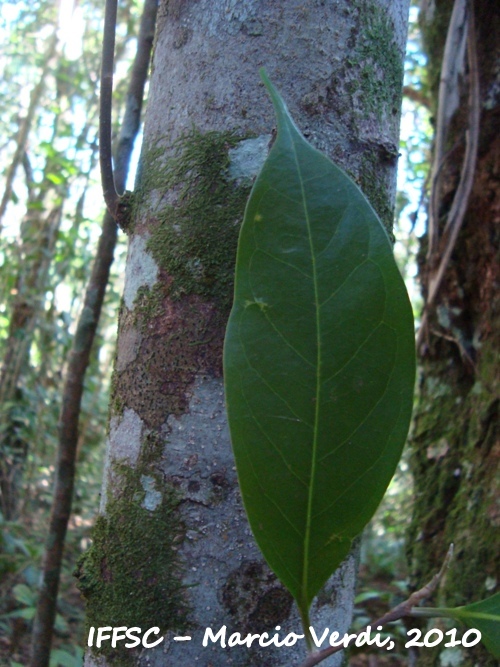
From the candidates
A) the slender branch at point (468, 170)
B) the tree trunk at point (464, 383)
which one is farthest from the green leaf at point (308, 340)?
the slender branch at point (468, 170)

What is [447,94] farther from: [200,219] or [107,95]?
[200,219]

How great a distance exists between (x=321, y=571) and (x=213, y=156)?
0.33 m

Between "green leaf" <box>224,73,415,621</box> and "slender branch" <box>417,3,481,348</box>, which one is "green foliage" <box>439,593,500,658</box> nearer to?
"green leaf" <box>224,73,415,621</box>

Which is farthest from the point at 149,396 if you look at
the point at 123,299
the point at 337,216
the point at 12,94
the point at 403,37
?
the point at 12,94

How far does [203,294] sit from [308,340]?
0.57ft

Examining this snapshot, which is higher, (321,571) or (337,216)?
(337,216)

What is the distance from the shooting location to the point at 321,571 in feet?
1.27

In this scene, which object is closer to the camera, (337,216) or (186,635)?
(337,216)

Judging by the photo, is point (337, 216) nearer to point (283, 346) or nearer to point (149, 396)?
point (283, 346)

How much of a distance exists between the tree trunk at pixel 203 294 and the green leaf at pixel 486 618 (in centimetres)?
14

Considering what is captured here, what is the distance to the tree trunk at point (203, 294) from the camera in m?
0.48

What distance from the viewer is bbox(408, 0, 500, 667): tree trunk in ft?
3.51

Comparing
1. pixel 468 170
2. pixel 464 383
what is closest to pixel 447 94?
pixel 468 170

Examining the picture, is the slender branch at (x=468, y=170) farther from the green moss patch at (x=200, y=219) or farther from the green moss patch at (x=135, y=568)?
the green moss patch at (x=135, y=568)
